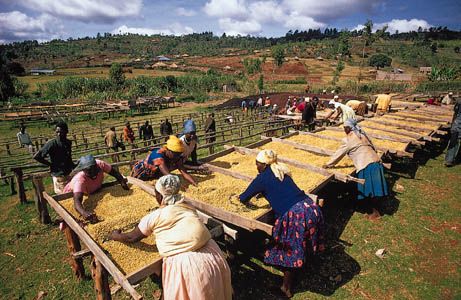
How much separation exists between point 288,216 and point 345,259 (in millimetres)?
1762

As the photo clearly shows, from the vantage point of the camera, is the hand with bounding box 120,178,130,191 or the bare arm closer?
the bare arm

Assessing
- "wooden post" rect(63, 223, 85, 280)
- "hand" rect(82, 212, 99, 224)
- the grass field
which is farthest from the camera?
the grass field

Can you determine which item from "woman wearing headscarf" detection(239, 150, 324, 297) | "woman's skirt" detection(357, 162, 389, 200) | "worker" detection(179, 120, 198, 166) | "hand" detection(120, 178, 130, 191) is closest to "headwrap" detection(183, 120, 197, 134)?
"worker" detection(179, 120, 198, 166)

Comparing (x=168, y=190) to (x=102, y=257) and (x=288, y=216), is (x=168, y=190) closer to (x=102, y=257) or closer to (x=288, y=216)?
(x=102, y=257)

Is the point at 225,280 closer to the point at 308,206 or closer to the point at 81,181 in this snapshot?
the point at 308,206

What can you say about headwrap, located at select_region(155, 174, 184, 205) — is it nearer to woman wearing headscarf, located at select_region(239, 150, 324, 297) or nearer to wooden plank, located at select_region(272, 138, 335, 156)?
woman wearing headscarf, located at select_region(239, 150, 324, 297)

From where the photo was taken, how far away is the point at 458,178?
7332 mm

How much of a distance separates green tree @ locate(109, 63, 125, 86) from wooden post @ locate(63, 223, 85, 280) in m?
35.2

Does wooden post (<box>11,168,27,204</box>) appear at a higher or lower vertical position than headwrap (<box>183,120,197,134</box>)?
lower

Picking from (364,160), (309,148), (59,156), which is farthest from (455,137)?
(59,156)

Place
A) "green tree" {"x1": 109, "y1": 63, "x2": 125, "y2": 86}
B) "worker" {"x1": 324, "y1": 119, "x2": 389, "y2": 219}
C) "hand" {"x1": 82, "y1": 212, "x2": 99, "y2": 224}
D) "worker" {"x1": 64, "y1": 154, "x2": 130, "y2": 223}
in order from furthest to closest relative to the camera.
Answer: "green tree" {"x1": 109, "y1": 63, "x2": 125, "y2": 86}, "worker" {"x1": 324, "y1": 119, "x2": 389, "y2": 219}, "worker" {"x1": 64, "y1": 154, "x2": 130, "y2": 223}, "hand" {"x1": 82, "y1": 212, "x2": 99, "y2": 224}

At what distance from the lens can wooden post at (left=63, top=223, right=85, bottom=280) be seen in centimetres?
361

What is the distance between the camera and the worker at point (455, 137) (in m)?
7.67

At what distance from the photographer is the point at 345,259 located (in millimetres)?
4312
